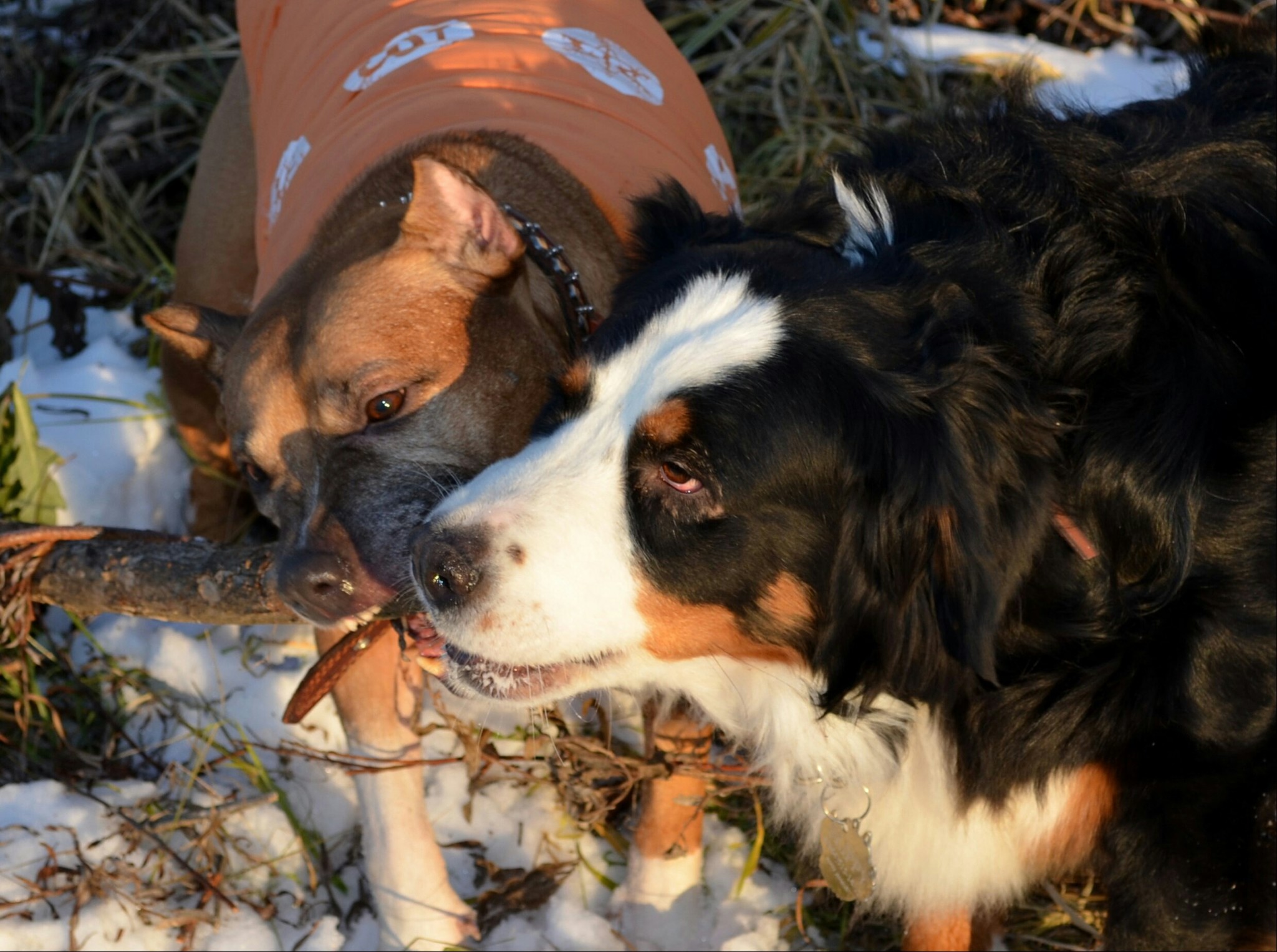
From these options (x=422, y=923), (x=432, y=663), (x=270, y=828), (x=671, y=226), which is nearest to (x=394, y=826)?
(x=422, y=923)

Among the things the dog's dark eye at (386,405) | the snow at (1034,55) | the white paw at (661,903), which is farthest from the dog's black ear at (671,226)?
the snow at (1034,55)

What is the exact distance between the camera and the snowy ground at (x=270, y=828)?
2.82 meters

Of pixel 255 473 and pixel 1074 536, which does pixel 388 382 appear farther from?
pixel 1074 536

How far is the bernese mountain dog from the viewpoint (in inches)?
75.8

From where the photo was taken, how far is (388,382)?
2.55m

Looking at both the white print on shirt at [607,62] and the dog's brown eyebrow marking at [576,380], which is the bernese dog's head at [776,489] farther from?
the white print on shirt at [607,62]

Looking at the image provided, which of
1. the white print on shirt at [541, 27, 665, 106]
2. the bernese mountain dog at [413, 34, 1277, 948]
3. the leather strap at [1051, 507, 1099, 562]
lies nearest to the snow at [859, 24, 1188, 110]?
the white print on shirt at [541, 27, 665, 106]

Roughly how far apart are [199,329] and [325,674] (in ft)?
3.12

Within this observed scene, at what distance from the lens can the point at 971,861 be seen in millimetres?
2434

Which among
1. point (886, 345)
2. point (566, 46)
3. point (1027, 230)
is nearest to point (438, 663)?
point (886, 345)

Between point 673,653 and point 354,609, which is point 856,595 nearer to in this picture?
point 673,653

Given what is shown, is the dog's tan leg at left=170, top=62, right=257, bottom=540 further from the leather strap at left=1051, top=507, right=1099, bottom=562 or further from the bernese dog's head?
the leather strap at left=1051, top=507, right=1099, bottom=562

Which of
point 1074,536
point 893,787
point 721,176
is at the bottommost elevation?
point 893,787

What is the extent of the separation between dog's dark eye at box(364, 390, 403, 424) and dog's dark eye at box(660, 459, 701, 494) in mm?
842
